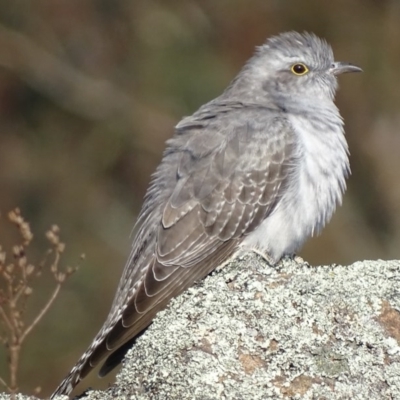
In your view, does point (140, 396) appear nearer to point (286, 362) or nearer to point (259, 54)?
point (286, 362)

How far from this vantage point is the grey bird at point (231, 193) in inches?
189

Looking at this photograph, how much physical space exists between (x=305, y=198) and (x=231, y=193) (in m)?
0.39

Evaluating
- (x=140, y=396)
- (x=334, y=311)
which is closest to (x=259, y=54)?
(x=334, y=311)

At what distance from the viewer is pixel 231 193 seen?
196 inches

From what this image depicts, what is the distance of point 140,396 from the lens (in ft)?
11.3

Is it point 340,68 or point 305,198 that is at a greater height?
point 340,68

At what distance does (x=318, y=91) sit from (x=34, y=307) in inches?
119

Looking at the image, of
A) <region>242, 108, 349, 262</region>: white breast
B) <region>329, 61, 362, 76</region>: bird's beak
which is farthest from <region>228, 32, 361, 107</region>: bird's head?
<region>242, 108, 349, 262</region>: white breast

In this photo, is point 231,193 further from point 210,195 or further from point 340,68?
point 340,68

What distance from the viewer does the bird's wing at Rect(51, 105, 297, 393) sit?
479cm

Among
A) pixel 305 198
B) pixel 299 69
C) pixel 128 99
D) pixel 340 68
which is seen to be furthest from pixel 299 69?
pixel 128 99

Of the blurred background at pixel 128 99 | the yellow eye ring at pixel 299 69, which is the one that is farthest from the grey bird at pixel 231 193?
the blurred background at pixel 128 99

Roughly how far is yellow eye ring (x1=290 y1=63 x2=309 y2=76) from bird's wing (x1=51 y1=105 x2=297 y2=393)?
792 mm

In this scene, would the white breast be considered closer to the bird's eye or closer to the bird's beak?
the bird's eye
